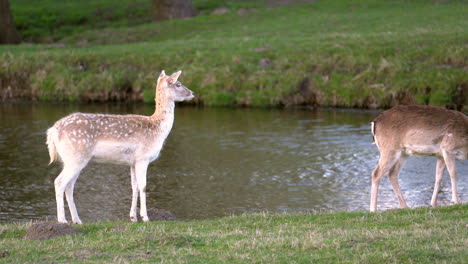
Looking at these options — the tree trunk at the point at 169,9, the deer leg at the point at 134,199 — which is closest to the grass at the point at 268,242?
the deer leg at the point at 134,199

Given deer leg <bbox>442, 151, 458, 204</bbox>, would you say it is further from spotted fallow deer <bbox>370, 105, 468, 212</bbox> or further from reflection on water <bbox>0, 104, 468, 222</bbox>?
reflection on water <bbox>0, 104, 468, 222</bbox>

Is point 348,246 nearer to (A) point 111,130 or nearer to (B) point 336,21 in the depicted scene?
(A) point 111,130

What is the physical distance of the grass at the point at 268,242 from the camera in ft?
27.2

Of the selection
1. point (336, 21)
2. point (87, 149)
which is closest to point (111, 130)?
point (87, 149)

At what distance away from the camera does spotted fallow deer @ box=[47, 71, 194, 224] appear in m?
11.9

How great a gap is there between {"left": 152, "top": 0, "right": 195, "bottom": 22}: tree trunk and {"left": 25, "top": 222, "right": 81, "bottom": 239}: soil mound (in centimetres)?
3516

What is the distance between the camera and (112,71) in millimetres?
30188

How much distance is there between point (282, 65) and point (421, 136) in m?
16.7

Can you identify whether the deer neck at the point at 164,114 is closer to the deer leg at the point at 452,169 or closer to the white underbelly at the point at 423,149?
the white underbelly at the point at 423,149

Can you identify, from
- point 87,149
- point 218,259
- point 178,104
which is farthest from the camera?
point 178,104

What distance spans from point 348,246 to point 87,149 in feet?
16.6

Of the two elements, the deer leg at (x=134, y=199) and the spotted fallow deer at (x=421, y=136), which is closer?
the deer leg at (x=134, y=199)

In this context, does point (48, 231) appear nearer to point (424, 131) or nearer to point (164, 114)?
point (164, 114)

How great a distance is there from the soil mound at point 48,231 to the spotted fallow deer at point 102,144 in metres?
1.60
